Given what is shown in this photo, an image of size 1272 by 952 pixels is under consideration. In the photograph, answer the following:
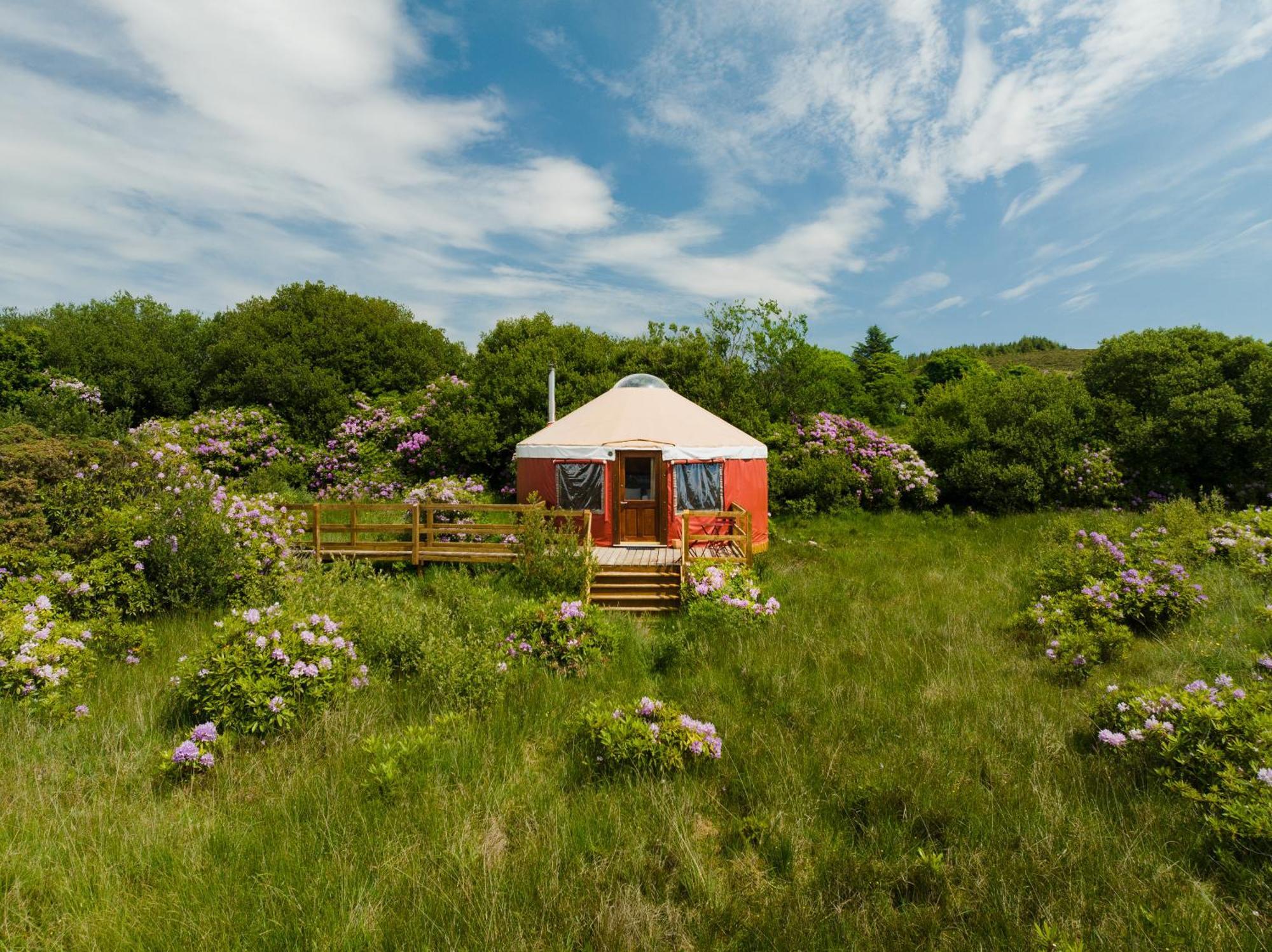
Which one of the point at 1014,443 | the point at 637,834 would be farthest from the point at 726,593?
the point at 1014,443

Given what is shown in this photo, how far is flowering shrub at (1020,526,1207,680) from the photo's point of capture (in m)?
5.91

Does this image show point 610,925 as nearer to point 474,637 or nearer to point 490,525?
point 474,637

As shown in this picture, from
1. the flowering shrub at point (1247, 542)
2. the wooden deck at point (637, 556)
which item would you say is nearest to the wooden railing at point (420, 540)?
the wooden deck at point (637, 556)

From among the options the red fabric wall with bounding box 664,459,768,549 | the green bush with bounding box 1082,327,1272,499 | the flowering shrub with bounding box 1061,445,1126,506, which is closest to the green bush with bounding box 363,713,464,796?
the red fabric wall with bounding box 664,459,768,549

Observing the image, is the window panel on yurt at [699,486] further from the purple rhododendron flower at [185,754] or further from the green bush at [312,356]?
the green bush at [312,356]

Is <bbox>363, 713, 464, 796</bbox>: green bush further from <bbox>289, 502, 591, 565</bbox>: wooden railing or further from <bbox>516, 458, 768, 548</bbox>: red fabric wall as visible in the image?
<bbox>516, 458, 768, 548</bbox>: red fabric wall

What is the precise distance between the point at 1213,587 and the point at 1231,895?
5720 millimetres

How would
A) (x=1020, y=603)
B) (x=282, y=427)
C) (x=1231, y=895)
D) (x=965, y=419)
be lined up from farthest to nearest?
(x=282, y=427), (x=965, y=419), (x=1020, y=603), (x=1231, y=895)

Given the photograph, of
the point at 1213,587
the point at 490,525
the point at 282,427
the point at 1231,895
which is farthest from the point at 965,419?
the point at 282,427

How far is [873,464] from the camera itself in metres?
15.1

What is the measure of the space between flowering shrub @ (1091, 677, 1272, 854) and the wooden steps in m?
5.16

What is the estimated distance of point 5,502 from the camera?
6.23 metres

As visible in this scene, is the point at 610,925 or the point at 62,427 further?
the point at 62,427

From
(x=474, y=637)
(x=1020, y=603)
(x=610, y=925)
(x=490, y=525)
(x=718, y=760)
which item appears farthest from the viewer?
(x=490, y=525)
